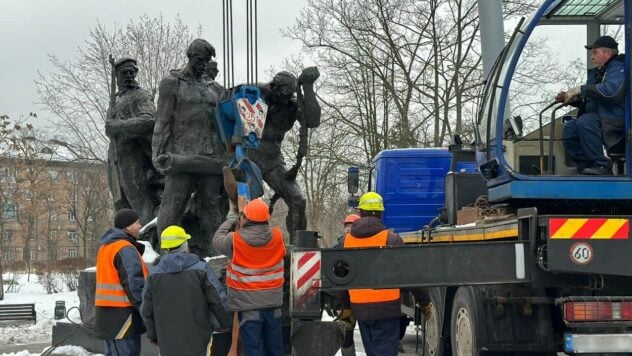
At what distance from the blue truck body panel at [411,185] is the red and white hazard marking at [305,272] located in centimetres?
847

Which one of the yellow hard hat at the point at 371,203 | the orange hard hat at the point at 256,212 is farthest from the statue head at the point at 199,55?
the yellow hard hat at the point at 371,203

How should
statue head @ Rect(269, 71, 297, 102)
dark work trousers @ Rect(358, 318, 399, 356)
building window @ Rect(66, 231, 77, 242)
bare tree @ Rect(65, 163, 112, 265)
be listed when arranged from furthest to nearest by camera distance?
building window @ Rect(66, 231, 77, 242) < bare tree @ Rect(65, 163, 112, 265) < statue head @ Rect(269, 71, 297, 102) < dark work trousers @ Rect(358, 318, 399, 356)

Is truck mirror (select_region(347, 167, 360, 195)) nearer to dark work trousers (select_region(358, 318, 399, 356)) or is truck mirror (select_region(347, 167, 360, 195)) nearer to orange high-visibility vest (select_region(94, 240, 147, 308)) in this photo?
dark work trousers (select_region(358, 318, 399, 356))

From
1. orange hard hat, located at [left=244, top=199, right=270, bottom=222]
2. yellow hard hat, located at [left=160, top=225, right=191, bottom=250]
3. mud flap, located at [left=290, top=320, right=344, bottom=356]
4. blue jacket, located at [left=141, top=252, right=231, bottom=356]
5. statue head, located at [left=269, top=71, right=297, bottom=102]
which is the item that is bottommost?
mud flap, located at [left=290, top=320, right=344, bottom=356]

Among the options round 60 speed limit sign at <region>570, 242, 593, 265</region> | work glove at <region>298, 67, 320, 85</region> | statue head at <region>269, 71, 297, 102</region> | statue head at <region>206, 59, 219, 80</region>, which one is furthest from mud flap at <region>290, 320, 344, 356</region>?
statue head at <region>206, 59, 219, 80</region>

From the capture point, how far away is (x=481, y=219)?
6.95 metres

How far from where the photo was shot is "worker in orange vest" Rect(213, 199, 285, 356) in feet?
21.3

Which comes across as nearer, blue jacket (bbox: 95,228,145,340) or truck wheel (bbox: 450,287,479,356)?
blue jacket (bbox: 95,228,145,340)

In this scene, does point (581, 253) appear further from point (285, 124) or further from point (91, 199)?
point (91, 199)

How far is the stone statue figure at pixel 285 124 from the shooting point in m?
9.34

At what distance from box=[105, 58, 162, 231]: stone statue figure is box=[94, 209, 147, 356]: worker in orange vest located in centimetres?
350

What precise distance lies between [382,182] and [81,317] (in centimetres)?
683

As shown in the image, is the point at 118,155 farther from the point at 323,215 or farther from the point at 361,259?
the point at 323,215

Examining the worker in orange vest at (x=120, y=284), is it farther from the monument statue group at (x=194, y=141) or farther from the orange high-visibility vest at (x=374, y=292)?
the monument statue group at (x=194, y=141)
